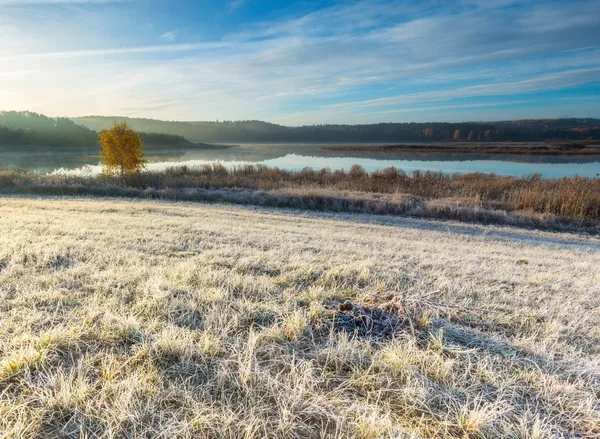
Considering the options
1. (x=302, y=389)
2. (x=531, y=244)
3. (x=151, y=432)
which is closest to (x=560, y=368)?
(x=302, y=389)

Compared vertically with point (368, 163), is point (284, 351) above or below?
below

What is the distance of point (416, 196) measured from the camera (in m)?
16.3

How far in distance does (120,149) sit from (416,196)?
86.6 feet

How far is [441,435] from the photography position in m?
1.45

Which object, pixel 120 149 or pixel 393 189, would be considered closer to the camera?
pixel 393 189

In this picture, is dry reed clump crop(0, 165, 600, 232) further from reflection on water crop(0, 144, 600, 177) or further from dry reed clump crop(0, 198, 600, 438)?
dry reed clump crop(0, 198, 600, 438)

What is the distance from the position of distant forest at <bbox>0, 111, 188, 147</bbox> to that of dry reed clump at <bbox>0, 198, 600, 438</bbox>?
90610 mm

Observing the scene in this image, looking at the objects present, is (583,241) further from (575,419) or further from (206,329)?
(206,329)

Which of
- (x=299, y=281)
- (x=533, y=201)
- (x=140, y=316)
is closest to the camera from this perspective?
(x=140, y=316)

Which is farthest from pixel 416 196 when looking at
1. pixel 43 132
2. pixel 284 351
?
pixel 43 132

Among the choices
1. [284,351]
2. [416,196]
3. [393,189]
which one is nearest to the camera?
[284,351]

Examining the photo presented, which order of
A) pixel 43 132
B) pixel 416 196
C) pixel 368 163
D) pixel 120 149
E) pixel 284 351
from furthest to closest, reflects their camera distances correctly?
pixel 43 132
pixel 368 163
pixel 120 149
pixel 416 196
pixel 284 351

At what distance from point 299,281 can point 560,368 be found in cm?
198

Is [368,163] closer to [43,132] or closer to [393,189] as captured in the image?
[393,189]
